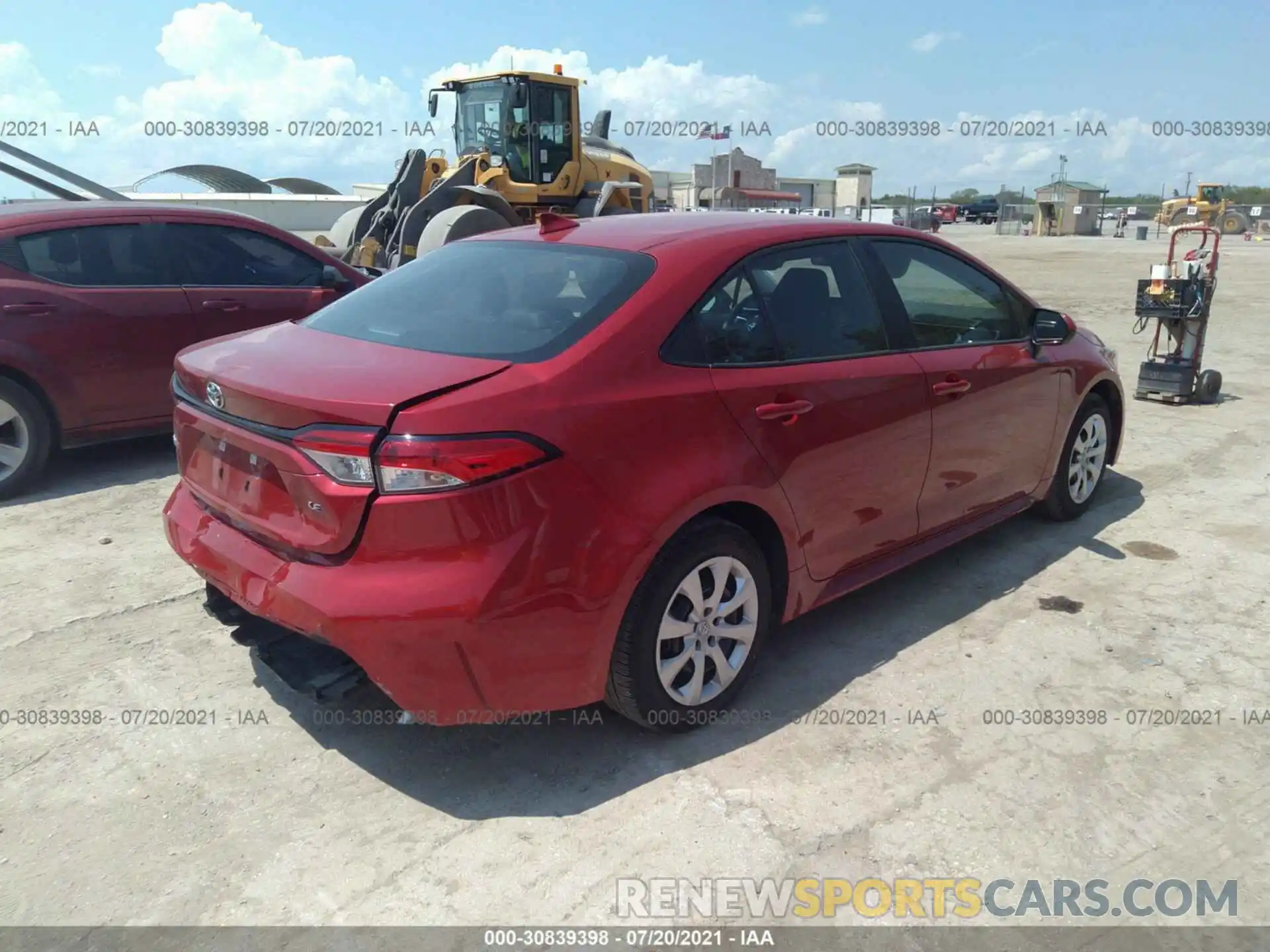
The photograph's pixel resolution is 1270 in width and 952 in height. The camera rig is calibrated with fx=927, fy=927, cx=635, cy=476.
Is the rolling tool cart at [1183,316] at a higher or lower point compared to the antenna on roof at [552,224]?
lower

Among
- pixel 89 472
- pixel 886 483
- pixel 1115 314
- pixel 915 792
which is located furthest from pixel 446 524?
pixel 1115 314

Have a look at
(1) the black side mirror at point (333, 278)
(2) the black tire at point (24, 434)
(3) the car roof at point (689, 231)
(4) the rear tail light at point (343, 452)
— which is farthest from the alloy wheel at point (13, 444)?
(4) the rear tail light at point (343, 452)

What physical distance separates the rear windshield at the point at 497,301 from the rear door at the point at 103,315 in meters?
2.75

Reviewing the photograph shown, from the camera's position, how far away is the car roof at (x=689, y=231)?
3.30 meters

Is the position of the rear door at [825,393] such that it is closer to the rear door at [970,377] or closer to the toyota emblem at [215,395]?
the rear door at [970,377]

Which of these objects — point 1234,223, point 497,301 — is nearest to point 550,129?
point 497,301

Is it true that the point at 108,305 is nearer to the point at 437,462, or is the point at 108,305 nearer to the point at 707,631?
the point at 437,462

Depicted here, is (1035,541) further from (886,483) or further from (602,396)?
(602,396)

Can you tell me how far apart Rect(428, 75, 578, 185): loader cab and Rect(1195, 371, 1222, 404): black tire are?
9.83 metres

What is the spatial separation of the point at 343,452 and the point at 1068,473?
3926 millimetres

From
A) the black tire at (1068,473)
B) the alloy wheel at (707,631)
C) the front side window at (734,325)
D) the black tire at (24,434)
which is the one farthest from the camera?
the black tire at (24,434)

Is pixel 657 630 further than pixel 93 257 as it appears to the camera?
No

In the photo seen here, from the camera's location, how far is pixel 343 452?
2.49 meters

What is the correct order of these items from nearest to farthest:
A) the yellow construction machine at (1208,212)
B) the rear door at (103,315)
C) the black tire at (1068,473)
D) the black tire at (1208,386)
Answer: the black tire at (1068,473) < the rear door at (103,315) < the black tire at (1208,386) < the yellow construction machine at (1208,212)
